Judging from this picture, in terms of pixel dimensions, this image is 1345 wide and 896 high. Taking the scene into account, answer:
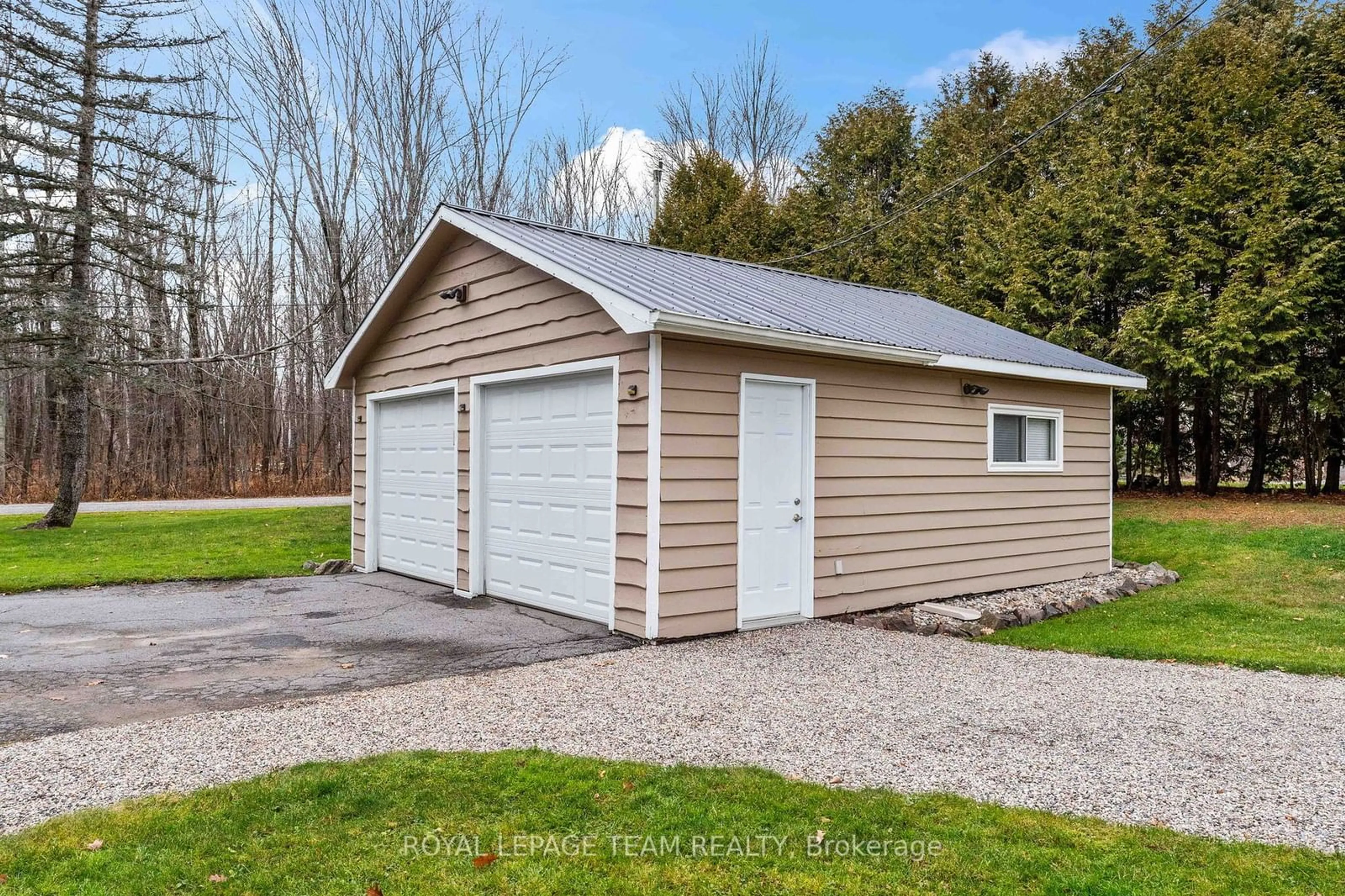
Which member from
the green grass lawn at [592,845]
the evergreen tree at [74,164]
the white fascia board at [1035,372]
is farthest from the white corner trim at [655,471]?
the evergreen tree at [74,164]

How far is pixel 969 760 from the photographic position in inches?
150

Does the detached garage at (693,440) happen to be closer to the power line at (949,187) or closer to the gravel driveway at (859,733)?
the gravel driveway at (859,733)

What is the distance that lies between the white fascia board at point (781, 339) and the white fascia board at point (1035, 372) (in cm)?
39

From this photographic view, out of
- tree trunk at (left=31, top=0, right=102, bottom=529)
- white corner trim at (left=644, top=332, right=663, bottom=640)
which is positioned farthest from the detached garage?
tree trunk at (left=31, top=0, right=102, bottom=529)

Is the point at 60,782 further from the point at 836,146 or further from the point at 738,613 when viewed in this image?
the point at 836,146

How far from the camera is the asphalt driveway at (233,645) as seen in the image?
15.4 ft

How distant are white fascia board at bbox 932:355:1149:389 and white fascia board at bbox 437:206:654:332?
125 inches

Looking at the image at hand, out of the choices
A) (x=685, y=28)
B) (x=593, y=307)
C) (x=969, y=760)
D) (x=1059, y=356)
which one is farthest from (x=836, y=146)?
(x=969, y=760)

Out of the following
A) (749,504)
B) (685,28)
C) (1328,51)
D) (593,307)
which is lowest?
(749,504)

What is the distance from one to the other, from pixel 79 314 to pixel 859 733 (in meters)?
13.4

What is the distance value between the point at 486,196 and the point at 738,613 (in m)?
16.0

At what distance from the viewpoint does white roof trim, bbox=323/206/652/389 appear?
577 cm

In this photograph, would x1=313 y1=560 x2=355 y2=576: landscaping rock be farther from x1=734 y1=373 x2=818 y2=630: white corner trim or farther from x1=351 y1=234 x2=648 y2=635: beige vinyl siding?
x1=734 y1=373 x2=818 y2=630: white corner trim

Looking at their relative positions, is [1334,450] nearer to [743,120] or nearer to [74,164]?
[743,120]
